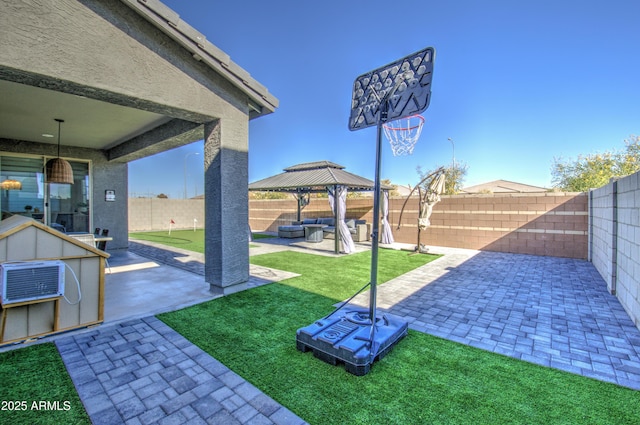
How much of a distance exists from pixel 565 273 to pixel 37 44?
9.98m

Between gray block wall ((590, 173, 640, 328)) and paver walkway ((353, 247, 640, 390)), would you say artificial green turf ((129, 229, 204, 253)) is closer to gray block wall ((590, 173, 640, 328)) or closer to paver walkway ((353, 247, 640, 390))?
paver walkway ((353, 247, 640, 390))

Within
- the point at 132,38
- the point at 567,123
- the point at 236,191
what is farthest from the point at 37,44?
the point at 567,123

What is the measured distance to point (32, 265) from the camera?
2.98 meters

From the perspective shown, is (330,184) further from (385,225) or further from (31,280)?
(31,280)

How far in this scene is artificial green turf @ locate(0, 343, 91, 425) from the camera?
2.00 m

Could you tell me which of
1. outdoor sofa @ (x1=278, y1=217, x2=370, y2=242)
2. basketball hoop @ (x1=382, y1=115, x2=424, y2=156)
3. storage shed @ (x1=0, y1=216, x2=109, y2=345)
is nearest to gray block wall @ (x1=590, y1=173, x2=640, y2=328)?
basketball hoop @ (x1=382, y1=115, x2=424, y2=156)

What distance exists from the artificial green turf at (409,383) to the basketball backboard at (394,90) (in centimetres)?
248

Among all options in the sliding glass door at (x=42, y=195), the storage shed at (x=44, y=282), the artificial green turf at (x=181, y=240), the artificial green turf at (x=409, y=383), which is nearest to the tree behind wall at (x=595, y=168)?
the artificial green turf at (x=409, y=383)

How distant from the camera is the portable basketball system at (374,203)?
2.72 m

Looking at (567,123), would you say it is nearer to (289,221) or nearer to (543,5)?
(543,5)

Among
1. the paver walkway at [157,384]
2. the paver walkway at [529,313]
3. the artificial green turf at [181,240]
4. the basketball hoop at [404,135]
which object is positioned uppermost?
the basketball hoop at [404,135]

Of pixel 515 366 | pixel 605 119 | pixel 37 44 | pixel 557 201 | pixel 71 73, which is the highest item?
pixel 605 119

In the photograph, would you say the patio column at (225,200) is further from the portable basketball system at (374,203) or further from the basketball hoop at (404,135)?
the basketball hoop at (404,135)

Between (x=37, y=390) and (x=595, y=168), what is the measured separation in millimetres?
25201
